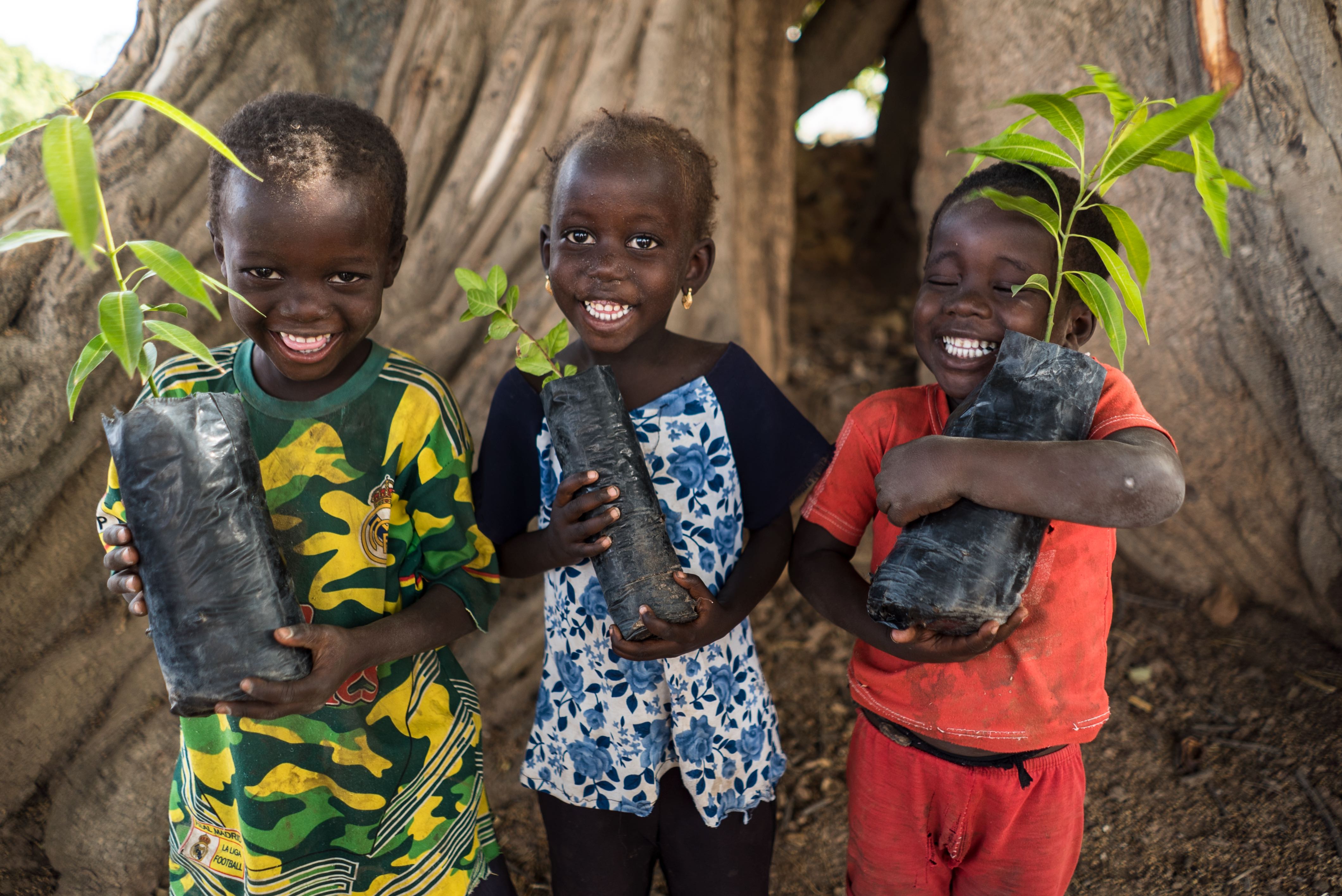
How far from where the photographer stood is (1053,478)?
1.28 metres

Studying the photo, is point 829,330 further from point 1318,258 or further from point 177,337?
point 177,337

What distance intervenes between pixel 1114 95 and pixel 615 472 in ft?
3.28

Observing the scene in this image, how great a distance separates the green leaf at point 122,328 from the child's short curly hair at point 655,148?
0.74 meters

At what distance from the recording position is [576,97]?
2.55m

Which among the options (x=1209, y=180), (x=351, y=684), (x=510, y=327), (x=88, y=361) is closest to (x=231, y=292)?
(x=88, y=361)

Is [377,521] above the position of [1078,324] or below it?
below

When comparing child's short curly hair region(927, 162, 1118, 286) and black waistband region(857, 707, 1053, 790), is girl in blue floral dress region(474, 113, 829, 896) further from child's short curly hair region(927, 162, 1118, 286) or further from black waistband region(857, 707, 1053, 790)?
child's short curly hair region(927, 162, 1118, 286)

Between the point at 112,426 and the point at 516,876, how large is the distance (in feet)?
4.99

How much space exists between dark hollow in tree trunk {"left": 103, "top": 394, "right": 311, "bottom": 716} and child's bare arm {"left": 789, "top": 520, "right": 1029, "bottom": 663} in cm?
87

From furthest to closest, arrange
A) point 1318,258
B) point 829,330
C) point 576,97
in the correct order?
point 829,330 < point 576,97 < point 1318,258

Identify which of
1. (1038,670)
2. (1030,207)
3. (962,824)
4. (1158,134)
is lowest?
(962,824)

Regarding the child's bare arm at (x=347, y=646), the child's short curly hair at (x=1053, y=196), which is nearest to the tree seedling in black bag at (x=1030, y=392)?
the child's short curly hair at (x=1053, y=196)

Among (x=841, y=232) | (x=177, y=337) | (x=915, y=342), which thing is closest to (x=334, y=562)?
(x=177, y=337)

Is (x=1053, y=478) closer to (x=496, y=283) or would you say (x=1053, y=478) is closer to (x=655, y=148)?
(x=655, y=148)
